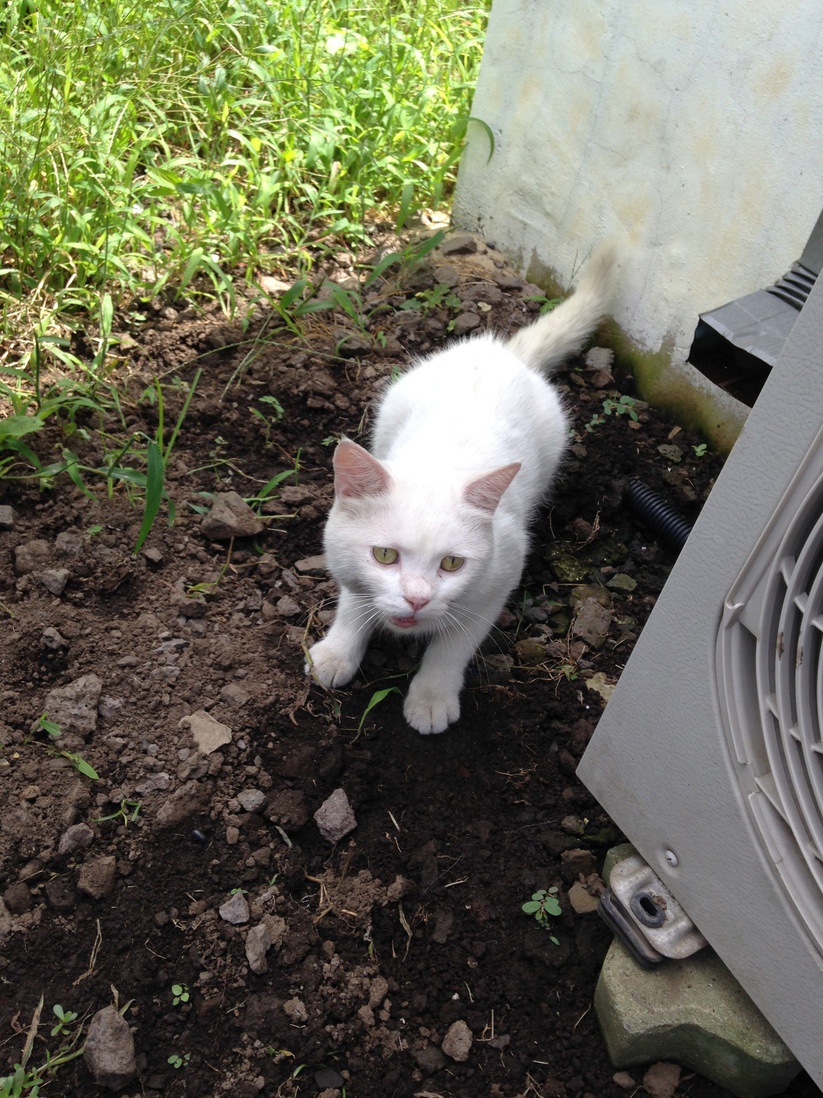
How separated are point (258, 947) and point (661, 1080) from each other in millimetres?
789

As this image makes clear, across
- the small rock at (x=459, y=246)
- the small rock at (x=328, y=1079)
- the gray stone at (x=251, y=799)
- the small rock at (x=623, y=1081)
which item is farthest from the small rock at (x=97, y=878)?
the small rock at (x=459, y=246)

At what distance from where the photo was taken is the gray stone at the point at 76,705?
1.98m

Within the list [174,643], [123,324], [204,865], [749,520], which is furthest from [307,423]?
[749,520]

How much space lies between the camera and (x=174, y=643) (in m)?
2.19

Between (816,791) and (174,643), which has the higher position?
(816,791)

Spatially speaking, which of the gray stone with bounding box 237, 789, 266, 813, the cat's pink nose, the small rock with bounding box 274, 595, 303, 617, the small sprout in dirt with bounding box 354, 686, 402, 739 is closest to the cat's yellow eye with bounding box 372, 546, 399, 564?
the cat's pink nose

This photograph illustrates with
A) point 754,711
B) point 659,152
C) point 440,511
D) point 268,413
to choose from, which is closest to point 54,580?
point 268,413

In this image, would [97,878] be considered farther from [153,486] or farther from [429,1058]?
[153,486]

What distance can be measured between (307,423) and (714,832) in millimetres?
1837

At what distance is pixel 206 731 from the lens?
79.7 inches

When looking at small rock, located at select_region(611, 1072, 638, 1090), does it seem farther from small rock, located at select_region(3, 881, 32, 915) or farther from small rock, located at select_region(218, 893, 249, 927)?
small rock, located at select_region(3, 881, 32, 915)

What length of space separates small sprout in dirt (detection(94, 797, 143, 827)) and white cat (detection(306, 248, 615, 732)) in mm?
508

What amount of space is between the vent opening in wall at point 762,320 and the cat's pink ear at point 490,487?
1.66ft

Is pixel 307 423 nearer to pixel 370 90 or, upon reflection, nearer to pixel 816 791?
pixel 370 90
